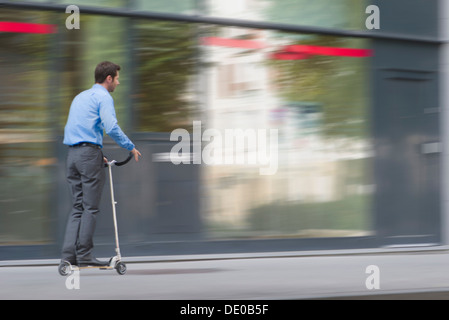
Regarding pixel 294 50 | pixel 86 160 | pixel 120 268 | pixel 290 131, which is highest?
pixel 294 50

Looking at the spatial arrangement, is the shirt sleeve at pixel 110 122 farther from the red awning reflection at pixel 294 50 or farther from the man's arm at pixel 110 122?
the red awning reflection at pixel 294 50

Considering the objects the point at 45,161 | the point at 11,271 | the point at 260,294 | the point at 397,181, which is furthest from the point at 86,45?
the point at 397,181

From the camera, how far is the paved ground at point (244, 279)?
5.92 m

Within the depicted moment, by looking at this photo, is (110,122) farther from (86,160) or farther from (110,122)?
(86,160)

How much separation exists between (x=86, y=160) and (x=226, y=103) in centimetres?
296

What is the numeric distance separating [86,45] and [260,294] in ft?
12.6

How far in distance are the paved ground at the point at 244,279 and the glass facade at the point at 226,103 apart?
71 centimetres

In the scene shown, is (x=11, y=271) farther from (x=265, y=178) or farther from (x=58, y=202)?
(x=265, y=178)

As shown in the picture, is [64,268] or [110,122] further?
[64,268]

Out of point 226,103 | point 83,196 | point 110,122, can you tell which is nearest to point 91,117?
point 110,122

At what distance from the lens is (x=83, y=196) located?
6562mm

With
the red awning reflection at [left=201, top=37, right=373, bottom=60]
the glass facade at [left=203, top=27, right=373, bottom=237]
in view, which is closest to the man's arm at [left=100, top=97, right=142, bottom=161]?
the glass facade at [left=203, top=27, right=373, bottom=237]

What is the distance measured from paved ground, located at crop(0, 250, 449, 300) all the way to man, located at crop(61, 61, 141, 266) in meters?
0.36

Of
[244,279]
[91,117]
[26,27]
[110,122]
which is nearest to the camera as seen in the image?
[110,122]
